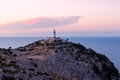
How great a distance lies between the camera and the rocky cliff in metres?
52.8

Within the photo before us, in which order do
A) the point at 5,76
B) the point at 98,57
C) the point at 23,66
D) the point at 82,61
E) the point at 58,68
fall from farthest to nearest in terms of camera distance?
1. the point at 98,57
2. the point at 82,61
3. the point at 58,68
4. the point at 23,66
5. the point at 5,76

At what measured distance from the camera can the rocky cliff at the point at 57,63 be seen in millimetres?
52812

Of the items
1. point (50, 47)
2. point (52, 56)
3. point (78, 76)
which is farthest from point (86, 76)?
point (50, 47)

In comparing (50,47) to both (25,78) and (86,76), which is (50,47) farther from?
(25,78)

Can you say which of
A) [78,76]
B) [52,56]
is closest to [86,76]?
→ [78,76]

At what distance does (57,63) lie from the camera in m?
68.2

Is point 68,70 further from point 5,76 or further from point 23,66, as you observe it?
point 5,76

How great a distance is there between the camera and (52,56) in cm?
7025

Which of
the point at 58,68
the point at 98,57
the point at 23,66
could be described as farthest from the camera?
the point at 98,57

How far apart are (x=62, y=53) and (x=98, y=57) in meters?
11.6

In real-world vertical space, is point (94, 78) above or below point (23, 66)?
below

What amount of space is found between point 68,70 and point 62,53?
314 inches

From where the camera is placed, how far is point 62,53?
7425cm

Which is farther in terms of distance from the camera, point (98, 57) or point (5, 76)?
point (98, 57)
